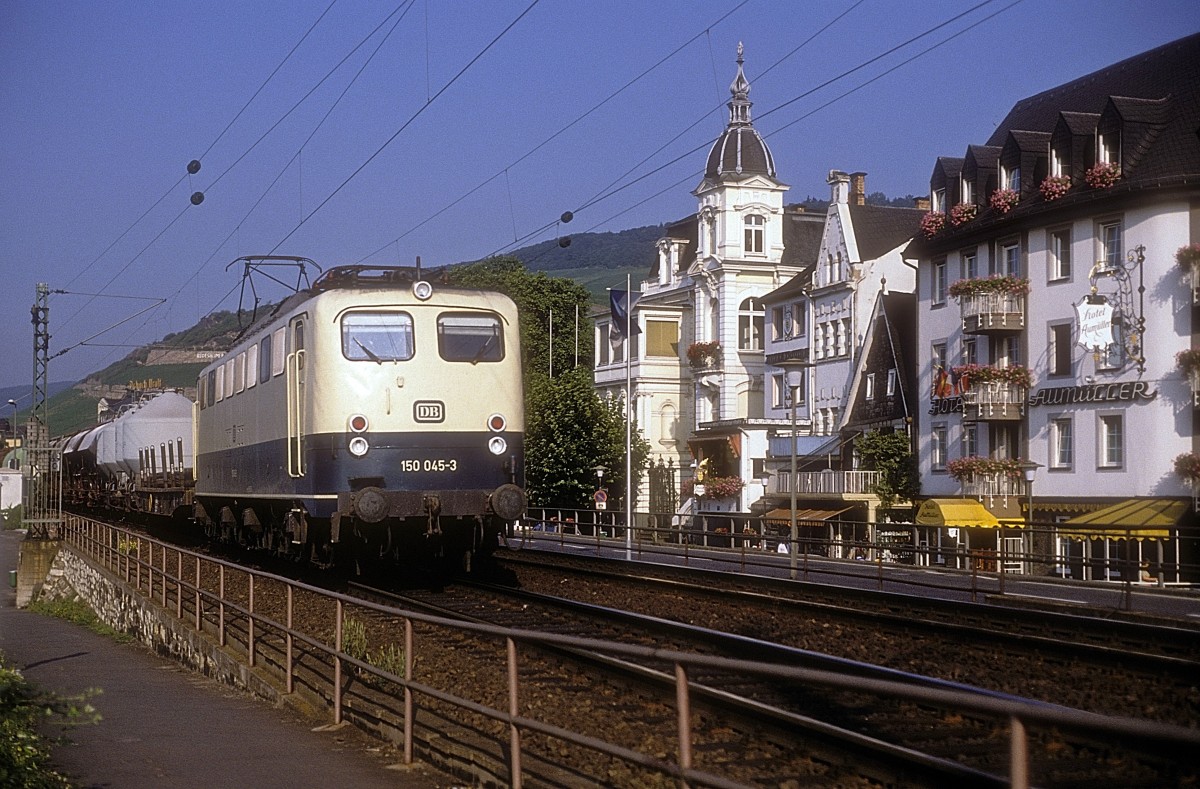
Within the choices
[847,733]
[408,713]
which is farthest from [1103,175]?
[847,733]

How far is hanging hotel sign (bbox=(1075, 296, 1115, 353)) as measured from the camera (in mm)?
41469

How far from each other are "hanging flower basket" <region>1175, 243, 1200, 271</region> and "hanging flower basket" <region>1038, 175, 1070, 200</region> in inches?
181

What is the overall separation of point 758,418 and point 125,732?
189 feet

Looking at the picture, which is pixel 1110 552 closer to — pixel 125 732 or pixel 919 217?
pixel 919 217

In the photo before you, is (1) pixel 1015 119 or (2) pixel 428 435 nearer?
(2) pixel 428 435

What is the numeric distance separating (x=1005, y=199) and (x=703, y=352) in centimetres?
2471

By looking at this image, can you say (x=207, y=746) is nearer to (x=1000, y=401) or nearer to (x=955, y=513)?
(x=955, y=513)

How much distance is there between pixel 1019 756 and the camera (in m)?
4.08

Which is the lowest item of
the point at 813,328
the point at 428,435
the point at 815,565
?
the point at 815,565

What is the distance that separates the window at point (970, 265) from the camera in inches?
1882

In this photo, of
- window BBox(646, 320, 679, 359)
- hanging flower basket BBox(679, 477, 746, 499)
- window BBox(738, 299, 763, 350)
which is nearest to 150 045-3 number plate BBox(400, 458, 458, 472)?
hanging flower basket BBox(679, 477, 746, 499)

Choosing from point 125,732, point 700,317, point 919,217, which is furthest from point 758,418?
point 125,732

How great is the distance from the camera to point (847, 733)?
232 inches

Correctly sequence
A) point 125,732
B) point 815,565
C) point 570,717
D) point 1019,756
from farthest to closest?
point 815,565
point 125,732
point 570,717
point 1019,756
